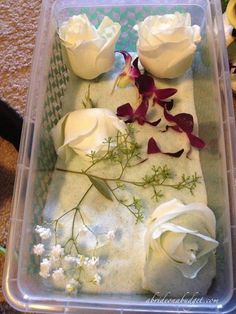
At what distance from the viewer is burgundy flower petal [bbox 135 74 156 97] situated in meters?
0.71

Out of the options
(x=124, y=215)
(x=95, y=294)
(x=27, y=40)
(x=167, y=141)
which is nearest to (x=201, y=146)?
(x=167, y=141)

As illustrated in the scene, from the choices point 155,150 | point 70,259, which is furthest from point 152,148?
point 70,259

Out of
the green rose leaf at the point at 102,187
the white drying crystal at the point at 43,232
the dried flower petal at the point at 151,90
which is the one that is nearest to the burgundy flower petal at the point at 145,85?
the dried flower petal at the point at 151,90

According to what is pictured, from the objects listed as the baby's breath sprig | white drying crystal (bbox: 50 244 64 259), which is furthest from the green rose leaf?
white drying crystal (bbox: 50 244 64 259)

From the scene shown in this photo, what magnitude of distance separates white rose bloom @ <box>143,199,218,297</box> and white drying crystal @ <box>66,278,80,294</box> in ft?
0.28

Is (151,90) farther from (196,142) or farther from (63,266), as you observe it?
(63,266)

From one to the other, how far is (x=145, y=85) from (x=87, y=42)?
0.12m

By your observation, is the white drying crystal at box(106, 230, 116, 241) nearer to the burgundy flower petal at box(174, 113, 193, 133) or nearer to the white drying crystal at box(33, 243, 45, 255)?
the white drying crystal at box(33, 243, 45, 255)

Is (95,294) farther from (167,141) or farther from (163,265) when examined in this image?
(167,141)

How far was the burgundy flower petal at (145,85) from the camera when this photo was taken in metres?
0.71

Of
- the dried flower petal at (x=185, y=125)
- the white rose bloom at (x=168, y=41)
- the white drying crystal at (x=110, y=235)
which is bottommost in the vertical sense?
the white drying crystal at (x=110, y=235)

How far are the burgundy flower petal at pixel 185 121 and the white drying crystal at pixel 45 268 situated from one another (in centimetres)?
28

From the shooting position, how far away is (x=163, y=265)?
541 mm

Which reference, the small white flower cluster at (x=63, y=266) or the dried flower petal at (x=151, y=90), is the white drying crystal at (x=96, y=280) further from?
the dried flower petal at (x=151, y=90)
